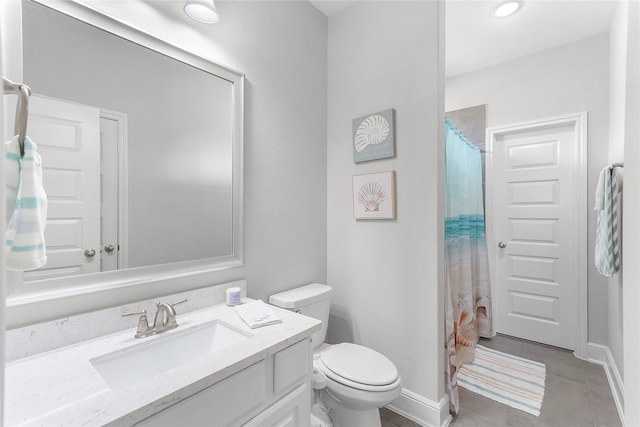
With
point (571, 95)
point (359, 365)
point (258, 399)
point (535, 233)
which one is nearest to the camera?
point (258, 399)

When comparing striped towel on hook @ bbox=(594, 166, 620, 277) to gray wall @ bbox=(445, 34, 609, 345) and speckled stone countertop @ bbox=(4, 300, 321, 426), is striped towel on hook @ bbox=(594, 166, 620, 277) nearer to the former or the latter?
gray wall @ bbox=(445, 34, 609, 345)

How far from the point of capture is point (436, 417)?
1673mm

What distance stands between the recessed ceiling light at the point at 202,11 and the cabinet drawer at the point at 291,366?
1474mm

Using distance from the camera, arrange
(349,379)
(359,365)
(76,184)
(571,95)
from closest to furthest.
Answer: (76,184) < (349,379) < (359,365) < (571,95)

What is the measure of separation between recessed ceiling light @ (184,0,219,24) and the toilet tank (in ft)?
4.76

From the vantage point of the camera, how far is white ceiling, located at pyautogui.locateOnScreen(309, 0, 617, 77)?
83.2 inches

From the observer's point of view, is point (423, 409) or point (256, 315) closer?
point (256, 315)

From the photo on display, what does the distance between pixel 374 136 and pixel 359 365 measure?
1.37 m

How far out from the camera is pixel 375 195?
76.1 inches

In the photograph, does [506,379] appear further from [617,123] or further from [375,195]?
[617,123]

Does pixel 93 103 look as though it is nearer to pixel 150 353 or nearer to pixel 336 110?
pixel 150 353

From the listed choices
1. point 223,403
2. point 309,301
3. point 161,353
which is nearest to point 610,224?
point 309,301

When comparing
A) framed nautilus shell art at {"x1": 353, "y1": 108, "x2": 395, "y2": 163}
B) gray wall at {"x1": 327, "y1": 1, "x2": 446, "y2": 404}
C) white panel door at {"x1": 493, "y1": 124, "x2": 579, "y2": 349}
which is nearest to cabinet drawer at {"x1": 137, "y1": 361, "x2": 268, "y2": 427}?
gray wall at {"x1": 327, "y1": 1, "x2": 446, "y2": 404}

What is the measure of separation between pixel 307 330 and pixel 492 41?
2.91 meters
